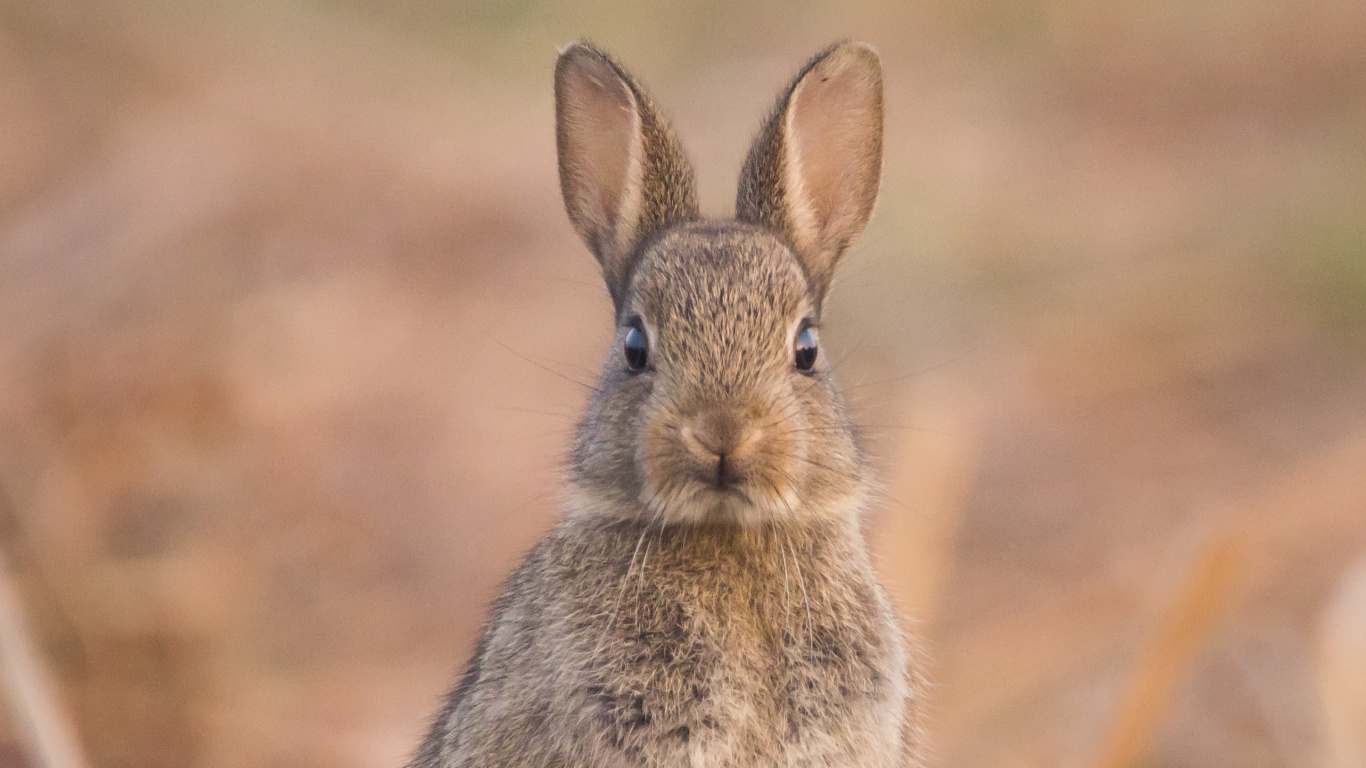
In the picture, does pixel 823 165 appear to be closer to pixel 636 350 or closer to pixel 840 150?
pixel 840 150

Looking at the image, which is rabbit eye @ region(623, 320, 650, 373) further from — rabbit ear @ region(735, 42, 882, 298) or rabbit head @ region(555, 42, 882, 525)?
rabbit ear @ region(735, 42, 882, 298)

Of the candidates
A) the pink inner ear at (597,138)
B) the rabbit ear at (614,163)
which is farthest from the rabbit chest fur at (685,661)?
the pink inner ear at (597,138)

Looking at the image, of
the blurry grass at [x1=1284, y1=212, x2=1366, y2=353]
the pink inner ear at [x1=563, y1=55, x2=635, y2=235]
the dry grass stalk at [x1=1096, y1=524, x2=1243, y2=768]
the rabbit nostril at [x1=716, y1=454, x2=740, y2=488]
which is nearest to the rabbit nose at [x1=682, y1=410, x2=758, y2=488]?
the rabbit nostril at [x1=716, y1=454, x2=740, y2=488]

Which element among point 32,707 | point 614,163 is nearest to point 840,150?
point 614,163

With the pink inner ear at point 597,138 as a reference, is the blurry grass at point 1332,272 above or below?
above

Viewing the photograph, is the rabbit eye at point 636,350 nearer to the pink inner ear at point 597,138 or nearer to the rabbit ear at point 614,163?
the rabbit ear at point 614,163

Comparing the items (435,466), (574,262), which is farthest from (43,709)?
(574,262)

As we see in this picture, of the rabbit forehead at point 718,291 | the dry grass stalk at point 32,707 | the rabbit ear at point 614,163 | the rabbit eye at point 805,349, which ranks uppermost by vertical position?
the rabbit ear at point 614,163
